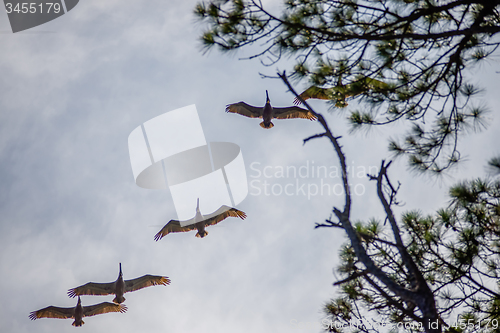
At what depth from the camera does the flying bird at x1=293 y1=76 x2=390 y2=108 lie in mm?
3465

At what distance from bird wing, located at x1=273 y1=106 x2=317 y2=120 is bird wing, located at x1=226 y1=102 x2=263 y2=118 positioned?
49cm

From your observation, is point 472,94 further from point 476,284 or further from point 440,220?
point 476,284

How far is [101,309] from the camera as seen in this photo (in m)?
11.4

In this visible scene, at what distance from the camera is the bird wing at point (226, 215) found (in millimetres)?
9875

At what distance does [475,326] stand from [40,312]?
1166 centimetres

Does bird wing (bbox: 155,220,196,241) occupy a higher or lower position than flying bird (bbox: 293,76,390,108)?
higher

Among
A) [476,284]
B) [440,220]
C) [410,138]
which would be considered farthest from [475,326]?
[410,138]

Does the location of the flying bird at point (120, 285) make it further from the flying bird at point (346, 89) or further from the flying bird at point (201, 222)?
the flying bird at point (346, 89)

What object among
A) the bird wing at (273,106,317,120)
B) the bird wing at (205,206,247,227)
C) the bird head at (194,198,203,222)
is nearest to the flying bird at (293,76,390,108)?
the bird wing at (273,106,317,120)

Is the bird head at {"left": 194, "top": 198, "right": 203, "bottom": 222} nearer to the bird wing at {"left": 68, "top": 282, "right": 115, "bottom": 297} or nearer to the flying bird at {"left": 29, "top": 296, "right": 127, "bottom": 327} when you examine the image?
the bird wing at {"left": 68, "top": 282, "right": 115, "bottom": 297}

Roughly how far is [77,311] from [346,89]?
11107mm

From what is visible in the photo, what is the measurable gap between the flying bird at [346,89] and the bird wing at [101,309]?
10.7 m

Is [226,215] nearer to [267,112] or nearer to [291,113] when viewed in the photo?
[267,112]

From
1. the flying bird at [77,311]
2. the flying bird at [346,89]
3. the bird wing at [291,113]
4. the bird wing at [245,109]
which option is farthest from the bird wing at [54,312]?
the flying bird at [346,89]
